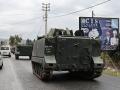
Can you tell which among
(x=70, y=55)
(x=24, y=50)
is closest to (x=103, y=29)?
(x=24, y=50)

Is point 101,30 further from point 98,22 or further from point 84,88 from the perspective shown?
point 84,88

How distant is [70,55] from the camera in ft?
58.9

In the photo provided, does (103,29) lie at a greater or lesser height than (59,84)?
greater

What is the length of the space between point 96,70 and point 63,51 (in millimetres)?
1839

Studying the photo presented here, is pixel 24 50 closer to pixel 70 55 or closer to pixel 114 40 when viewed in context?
pixel 114 40

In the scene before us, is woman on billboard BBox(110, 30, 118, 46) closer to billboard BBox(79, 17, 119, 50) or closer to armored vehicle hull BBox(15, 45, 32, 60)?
billboard BBox(79, 17, 119, 50)

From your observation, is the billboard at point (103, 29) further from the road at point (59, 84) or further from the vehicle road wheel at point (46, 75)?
the vehicle road wheel at point (46, 75)

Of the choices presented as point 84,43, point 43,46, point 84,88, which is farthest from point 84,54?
point 84,88

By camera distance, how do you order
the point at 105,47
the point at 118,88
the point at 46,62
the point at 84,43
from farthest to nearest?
1. the point at 105,47
2. the point at 84,43
3. the point at 46,62
4. the point at 118,88

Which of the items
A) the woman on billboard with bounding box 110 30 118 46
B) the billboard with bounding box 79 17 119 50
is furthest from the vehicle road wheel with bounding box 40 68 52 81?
the woman on billboard with bounding box 110 30 118 46

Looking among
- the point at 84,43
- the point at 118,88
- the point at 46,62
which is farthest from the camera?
the point at 84,43

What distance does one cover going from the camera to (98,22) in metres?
41.7

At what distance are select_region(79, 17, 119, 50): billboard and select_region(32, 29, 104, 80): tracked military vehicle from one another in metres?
22.5

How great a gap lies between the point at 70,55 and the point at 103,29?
2401 centimetres
